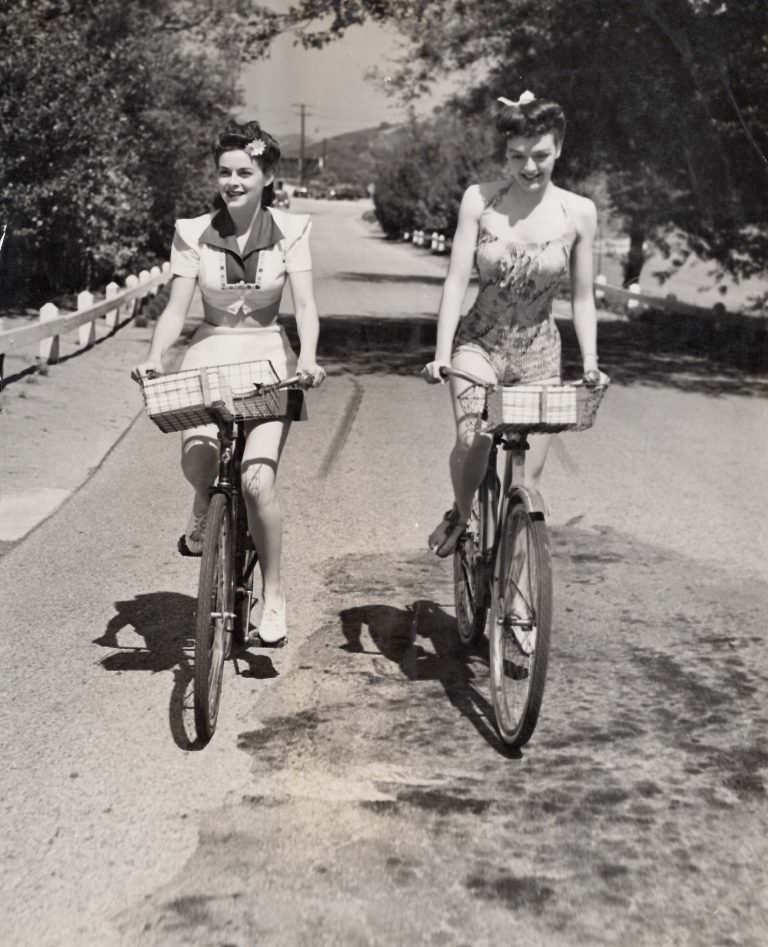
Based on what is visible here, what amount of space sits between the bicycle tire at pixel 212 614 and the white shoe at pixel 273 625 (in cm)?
28

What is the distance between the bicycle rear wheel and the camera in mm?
4293

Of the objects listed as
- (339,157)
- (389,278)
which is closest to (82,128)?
(389,278)

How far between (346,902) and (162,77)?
101ft

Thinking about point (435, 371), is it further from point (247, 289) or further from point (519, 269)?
point (247, 289)

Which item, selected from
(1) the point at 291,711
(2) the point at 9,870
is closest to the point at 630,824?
(1) the point at 291,711

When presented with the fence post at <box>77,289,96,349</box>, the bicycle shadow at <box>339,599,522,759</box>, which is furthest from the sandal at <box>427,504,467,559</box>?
the fence post at <box>77,289,96,349</box>

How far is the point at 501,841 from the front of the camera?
381 centimetres

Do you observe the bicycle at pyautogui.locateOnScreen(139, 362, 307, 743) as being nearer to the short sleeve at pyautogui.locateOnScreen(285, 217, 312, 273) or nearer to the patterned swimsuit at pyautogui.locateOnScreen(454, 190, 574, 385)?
the short sleeve at pyautogui.locateOnScreen(285, 217, 312, 273)

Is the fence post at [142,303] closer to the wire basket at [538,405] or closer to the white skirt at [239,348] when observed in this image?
the white skirt at [239,348]

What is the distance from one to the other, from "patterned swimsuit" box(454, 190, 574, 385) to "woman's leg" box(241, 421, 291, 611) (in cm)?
80

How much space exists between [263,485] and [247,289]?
0.68 meters

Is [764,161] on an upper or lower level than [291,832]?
upper

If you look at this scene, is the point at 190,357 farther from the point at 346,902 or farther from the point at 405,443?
the point at 405,443

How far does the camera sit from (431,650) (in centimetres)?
569
